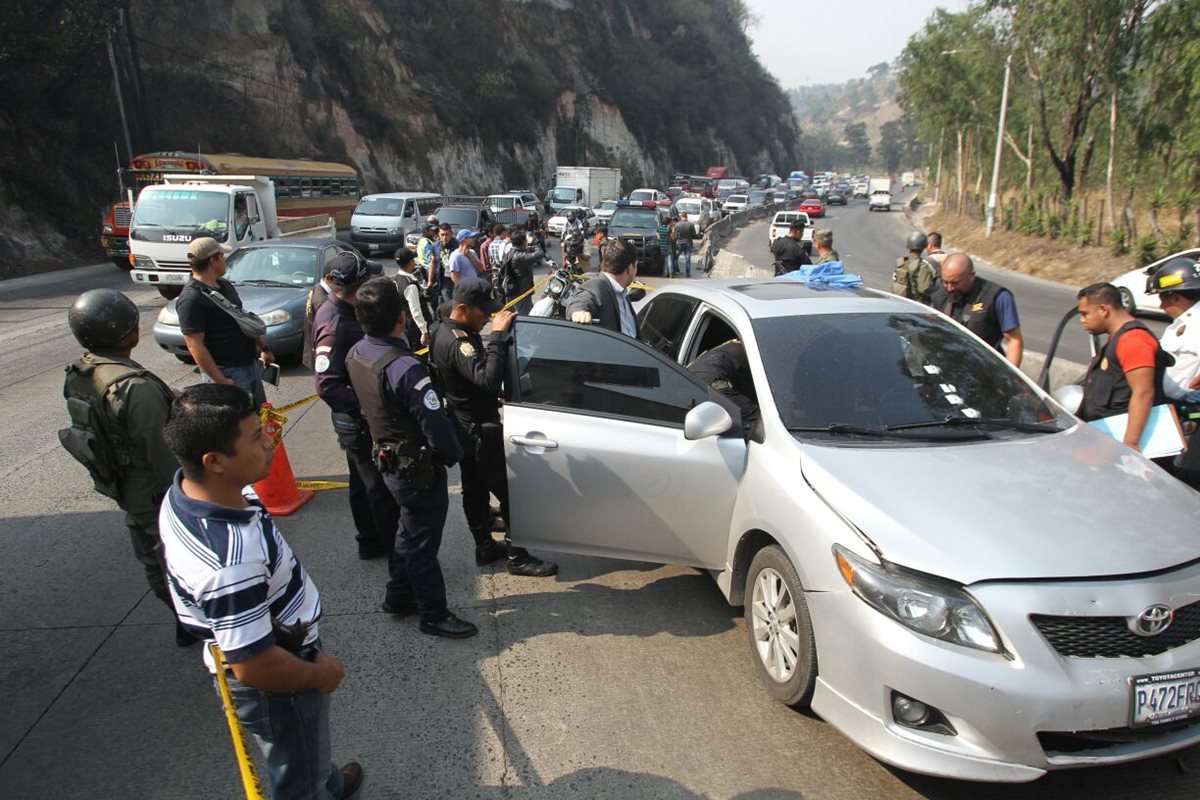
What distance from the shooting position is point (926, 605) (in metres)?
2.52

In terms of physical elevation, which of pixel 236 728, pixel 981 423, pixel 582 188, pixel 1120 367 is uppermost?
pixel 582 188

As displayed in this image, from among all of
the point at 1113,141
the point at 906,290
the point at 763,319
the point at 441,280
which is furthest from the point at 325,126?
the point at 763,319

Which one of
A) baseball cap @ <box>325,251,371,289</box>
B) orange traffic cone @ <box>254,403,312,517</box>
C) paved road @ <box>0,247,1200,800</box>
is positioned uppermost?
baseball cap @ <box>325,251,371,289</box>

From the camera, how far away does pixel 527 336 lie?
4238 millimetres

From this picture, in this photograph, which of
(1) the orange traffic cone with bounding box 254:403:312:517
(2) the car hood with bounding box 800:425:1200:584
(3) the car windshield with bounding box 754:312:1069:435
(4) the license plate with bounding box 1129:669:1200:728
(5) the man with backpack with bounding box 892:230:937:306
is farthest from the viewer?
(5) the man with backpack with bounding box 892:230:937:306

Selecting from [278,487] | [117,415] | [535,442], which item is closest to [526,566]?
[535,442]

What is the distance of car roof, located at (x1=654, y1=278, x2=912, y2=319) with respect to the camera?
4.00 m

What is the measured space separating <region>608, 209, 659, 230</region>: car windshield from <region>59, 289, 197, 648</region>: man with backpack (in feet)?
61.8

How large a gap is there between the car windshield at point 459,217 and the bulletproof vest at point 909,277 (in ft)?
47.8

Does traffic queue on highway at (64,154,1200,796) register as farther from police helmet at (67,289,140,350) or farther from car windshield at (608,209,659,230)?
car windshield at (608,209,659,230)

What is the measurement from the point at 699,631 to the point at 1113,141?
24.5 m

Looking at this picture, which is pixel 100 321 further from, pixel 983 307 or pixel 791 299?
pixel 983 307

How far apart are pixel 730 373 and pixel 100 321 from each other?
2.89m

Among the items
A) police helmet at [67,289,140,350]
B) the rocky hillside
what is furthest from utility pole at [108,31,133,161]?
police helmet at [67,289,140,350]
